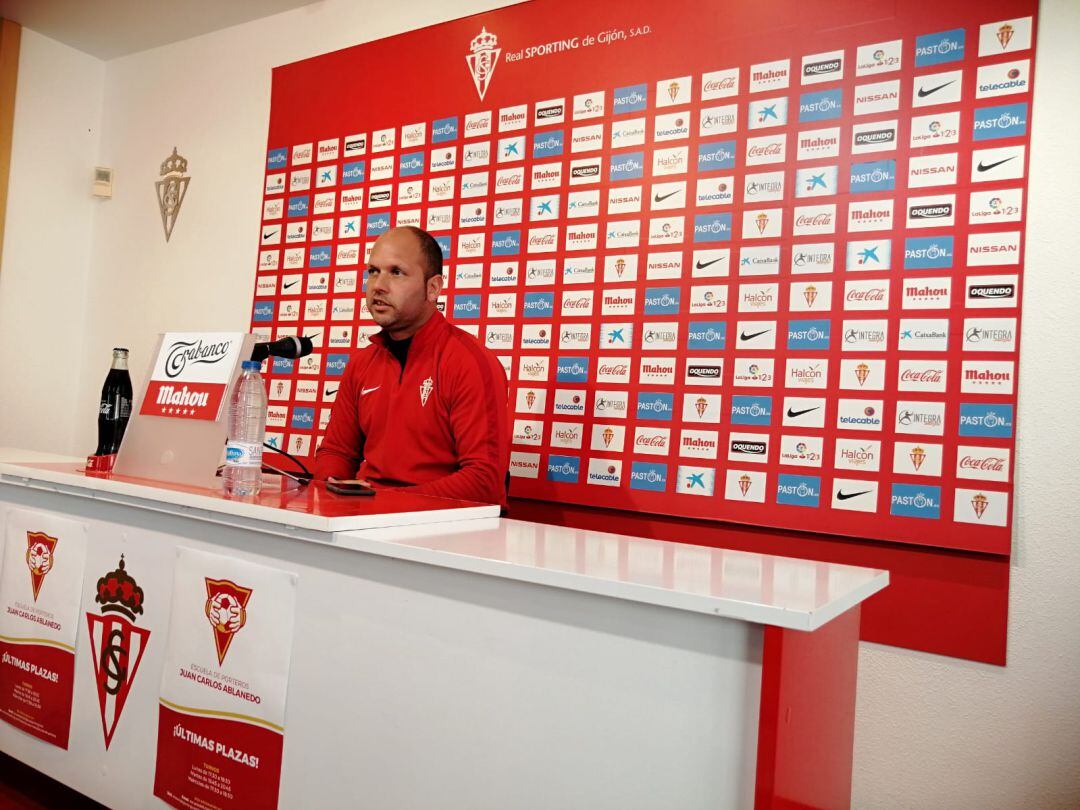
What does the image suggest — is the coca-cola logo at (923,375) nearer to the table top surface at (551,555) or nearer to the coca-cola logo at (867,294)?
the coca-cola logo at (867,294)

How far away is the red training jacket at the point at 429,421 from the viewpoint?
7.19ft

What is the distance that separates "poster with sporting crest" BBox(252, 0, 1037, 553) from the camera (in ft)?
6.57

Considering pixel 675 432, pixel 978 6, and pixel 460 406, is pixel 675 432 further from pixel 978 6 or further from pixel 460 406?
pixel 978 6

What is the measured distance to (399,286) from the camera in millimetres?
2396

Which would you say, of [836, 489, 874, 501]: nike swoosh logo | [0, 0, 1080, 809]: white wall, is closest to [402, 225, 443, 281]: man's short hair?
[0, 0, 1080, 809]: white wall

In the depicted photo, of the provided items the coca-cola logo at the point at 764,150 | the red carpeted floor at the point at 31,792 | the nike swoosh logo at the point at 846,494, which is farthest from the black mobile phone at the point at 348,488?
the coca-cola logo at the point at 764,150

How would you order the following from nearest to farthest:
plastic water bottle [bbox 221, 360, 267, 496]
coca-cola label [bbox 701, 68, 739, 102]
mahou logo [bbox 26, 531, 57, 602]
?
plastic water bottle [bbox 221, 360, 267, 496]
mahou logo [bbox 26, 531, 57, 602]
coca-cola label [bbox 701, 68, 739, 102]

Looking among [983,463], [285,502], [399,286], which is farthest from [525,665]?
[399,286]

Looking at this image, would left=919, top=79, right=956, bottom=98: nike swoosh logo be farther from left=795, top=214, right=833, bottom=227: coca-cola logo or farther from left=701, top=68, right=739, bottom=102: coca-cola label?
left=701, top=68, right=739, bottom=102: coca-cola label

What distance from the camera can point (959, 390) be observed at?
1.98 meters

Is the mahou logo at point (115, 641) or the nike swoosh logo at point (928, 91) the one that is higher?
the nike swoosh logo at point (928, 91)

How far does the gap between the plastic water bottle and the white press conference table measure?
0.06m

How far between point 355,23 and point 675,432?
2239 mm

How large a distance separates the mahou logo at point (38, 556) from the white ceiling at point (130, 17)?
2.61 meters
